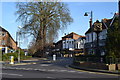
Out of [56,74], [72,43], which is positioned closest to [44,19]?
[56,74]

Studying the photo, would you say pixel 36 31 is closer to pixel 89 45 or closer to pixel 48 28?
pixel 48 28

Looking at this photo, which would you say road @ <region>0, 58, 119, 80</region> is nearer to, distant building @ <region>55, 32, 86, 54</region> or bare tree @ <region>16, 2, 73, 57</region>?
bare tree @ <region>16, 2, 73, 57</region>

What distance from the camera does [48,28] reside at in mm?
45969

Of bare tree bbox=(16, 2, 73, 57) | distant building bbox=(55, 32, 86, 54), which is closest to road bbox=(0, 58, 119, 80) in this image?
bare tree bbox=(16, 2, 73, 57)

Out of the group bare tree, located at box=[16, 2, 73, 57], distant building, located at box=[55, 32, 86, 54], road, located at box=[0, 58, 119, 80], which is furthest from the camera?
distant building, located at box=[55, 32, 86, 54]

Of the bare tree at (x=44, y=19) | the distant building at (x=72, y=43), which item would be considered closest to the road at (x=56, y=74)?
the bare tree at (x=44, y=19)

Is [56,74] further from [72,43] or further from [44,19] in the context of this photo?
[72,43]

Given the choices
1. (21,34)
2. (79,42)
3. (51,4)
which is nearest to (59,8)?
(51,4)

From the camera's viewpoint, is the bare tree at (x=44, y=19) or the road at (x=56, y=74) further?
the bare tree at (x=44, y=19)

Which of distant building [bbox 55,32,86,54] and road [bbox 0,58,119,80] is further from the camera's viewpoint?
distant building [bbox 55,32,86,54]

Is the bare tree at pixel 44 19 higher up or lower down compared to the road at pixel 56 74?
higher up

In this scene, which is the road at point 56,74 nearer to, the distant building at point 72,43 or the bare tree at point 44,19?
the bare tree at point 44,19

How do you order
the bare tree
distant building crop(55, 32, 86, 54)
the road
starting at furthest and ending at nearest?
distant building crop(55, 32, 86, 54), the bare tree, the road

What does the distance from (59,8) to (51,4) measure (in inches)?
82.0
